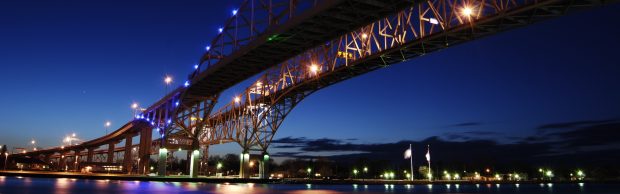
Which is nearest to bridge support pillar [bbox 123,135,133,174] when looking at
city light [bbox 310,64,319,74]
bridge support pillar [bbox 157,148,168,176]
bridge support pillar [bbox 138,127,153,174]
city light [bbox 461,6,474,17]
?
bridge support pillar [bbox 138,127,153,174]

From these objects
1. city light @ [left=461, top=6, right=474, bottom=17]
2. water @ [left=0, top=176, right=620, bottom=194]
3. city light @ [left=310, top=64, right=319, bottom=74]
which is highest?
city light @ [left=310, top=64, right=319, bottom=74]

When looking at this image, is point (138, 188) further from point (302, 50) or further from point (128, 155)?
point (128, 155)

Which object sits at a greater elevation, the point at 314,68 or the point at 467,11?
the point at 314,68

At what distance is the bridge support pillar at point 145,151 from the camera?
9269cm

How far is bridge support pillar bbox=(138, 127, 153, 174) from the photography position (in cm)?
9269

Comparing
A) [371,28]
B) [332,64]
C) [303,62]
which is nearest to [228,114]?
[303,62]

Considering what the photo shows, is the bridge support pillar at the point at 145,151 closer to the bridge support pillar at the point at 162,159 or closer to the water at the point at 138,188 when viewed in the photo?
the bridge support pillar at the point at 162,159

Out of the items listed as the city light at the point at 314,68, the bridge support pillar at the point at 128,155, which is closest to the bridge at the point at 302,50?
the city light at the point at 314,68

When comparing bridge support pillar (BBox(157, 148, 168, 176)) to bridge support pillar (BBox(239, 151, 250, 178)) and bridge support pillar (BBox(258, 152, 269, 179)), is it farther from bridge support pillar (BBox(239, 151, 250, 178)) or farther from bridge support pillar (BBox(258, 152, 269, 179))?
bridge support pillar (BBox(258, 152, 269, 179))

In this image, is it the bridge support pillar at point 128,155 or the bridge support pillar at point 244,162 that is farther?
the bridge support pillar at point 128,155

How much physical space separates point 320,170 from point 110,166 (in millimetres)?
79151

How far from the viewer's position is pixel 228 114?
92062 millimetres

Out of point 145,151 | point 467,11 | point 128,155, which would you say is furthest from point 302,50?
point 128,155

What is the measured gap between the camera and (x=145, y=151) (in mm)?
97812
